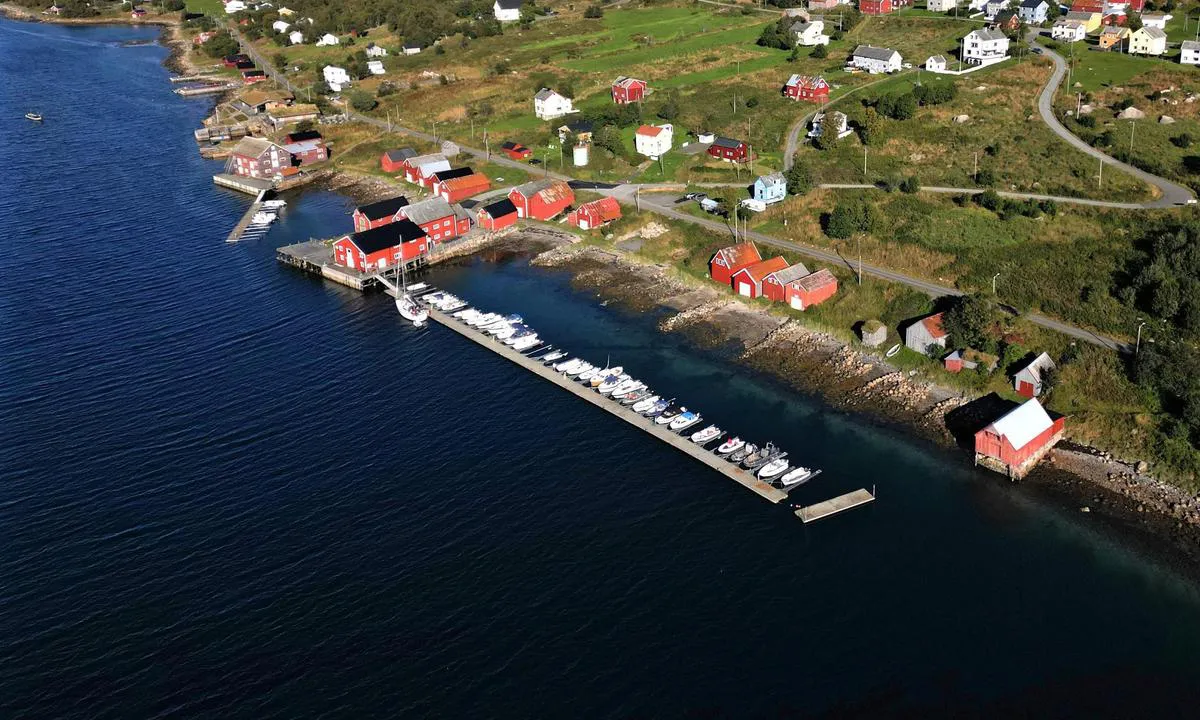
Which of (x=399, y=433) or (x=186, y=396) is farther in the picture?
(x=186, y=396)

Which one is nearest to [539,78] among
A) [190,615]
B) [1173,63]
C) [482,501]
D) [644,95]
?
[644,95]

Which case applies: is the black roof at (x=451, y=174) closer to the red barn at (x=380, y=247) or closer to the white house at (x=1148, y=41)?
the red barn at (x=380, y=247)

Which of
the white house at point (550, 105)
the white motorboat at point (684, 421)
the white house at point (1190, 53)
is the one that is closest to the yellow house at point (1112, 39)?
the white house at point (1190, 53)

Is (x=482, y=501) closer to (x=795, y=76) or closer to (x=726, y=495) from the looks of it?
(x=726, y=495)

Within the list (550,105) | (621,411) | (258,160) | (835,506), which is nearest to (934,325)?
(835,506)

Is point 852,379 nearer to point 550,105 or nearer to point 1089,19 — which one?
point 550,105

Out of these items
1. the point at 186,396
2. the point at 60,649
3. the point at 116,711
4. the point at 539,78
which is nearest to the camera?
the point at 116,711

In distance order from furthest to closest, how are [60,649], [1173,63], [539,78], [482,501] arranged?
[539,78]
[1173,63]
[482,501]
[60,649]

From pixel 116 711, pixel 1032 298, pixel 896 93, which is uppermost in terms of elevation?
pixel 896 93
